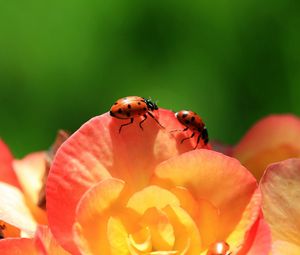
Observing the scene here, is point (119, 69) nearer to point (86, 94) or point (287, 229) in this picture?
point (86, 94)

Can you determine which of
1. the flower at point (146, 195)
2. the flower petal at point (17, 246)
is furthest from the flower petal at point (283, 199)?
the flower petal at point (17, 246)

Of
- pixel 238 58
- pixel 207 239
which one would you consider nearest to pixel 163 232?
pixel 207 239

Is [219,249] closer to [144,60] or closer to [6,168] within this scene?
[6,168]

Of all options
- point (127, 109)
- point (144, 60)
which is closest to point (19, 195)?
point (127, 109)

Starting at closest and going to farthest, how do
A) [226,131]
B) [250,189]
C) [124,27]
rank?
[250,189]
[226,131]
[124,27]

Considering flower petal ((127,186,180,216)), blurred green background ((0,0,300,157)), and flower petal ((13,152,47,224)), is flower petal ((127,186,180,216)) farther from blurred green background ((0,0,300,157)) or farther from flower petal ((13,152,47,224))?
blurred green background ((0,0,300,157))
